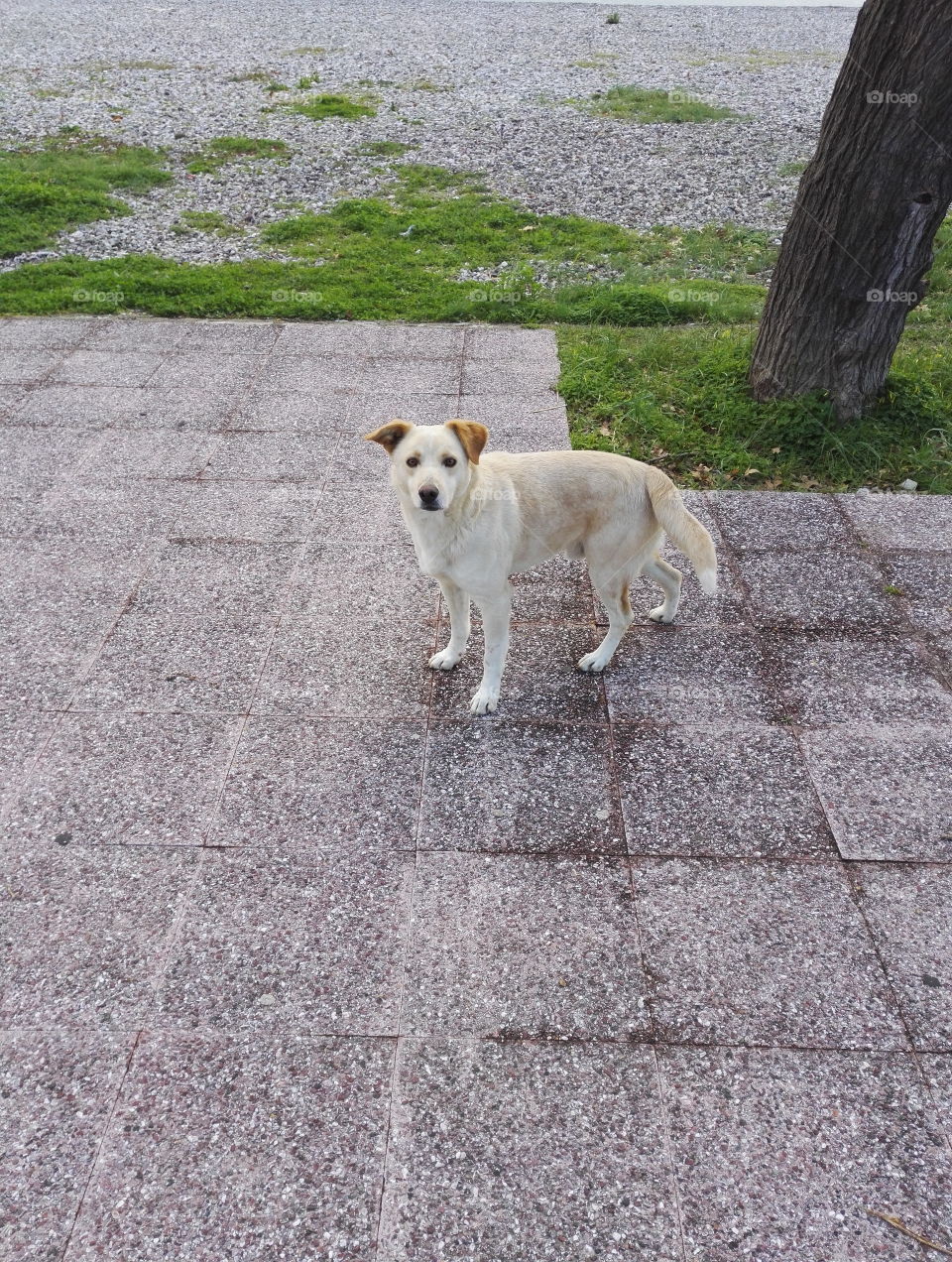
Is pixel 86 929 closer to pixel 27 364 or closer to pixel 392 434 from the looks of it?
pixel 392 434

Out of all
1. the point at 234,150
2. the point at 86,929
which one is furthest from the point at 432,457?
the point at 234,150

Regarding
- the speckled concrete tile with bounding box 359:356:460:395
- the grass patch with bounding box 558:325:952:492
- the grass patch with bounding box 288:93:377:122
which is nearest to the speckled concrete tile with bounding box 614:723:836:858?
the grass patch with bounding box 558:325:952:492

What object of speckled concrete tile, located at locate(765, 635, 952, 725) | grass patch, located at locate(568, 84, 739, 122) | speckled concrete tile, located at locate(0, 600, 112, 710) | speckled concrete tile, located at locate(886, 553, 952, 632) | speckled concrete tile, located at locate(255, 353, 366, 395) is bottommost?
speckled concrete tile, located at locate(0, 600, 112, 710)

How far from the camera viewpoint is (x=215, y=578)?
197 inches

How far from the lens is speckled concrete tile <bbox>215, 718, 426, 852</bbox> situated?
138 inches

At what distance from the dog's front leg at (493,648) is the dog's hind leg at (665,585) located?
0.90m

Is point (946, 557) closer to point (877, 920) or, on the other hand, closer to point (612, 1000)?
point (877, 920)

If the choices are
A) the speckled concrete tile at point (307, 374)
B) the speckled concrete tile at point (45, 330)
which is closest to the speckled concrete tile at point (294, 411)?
the speckled concrete tile at point (307, 374)

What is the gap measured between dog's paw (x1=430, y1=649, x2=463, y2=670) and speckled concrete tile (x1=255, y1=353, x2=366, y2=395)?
3684mm

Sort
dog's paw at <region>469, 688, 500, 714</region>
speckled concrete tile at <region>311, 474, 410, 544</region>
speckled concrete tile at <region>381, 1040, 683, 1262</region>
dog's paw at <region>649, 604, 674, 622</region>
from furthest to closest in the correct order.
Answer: speckled concrete tile at <region>311, 474, 410, 544</region>
dog's paw at <region>649, 604, 674, 622</region>
dog's paw at <region>469, 688, 500, 714</region>
speckled concrete tile at <region>381, 1040, 683, 1262</region>

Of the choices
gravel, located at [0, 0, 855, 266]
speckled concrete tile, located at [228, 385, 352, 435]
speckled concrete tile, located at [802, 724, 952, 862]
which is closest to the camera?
speckled concrete tile, located at [802, 724, 952, 862]

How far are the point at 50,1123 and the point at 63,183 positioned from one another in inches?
482

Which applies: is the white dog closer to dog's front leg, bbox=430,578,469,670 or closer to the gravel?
dog's front leg, bbox=430,578,469,670

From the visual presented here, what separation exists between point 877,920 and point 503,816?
4.99 ft
